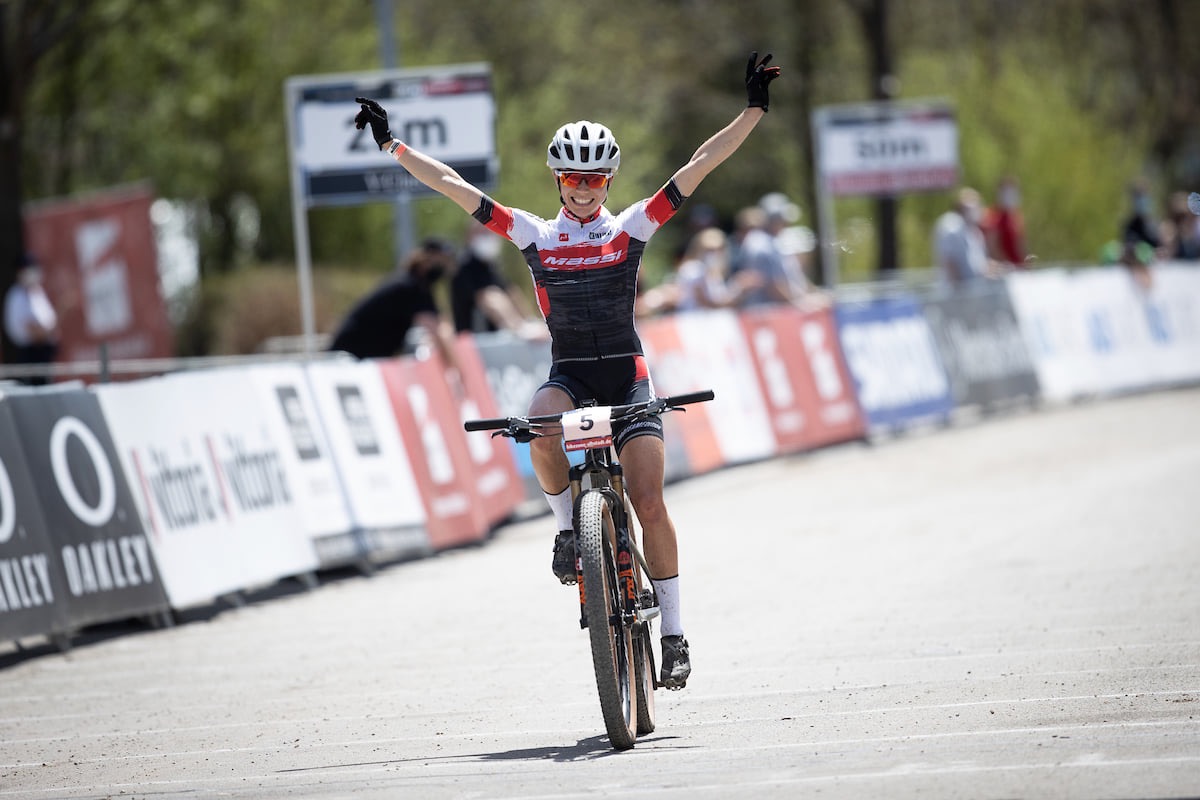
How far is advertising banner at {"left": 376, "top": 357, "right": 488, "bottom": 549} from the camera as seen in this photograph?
1550 cm

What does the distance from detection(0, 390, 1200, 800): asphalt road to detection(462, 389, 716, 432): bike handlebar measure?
1218 mm

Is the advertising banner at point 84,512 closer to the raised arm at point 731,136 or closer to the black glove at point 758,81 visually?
the raised arm at point 731,136

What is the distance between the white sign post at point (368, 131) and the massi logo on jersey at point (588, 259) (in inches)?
368

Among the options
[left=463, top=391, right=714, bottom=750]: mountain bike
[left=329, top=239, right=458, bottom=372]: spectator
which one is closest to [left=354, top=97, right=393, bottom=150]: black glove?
[left=463, top=391, right=714, bottom=750]: mountain bike

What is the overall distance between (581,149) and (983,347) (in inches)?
694

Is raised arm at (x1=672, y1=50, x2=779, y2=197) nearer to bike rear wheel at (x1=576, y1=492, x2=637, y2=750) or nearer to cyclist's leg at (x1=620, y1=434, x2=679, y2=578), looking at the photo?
cyclist's leg at (x1=620, y1=434, x2=679, y2=578)

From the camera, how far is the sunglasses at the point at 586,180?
26.9 feet

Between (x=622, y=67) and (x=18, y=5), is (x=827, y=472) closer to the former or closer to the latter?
(x=18, y=5)

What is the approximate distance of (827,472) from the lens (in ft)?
66.1

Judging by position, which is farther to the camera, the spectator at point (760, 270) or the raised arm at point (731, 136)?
the spectator at point (760, 270)

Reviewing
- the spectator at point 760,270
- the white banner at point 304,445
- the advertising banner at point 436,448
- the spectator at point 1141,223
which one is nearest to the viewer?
the white banner at point 304,445

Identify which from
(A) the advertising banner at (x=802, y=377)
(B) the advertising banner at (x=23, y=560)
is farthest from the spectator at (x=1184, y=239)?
(B) the advertising banner at (x=23, y=560)

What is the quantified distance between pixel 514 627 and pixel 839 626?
191 cm

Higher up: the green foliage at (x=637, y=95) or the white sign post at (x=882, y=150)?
the green foliage at (x=637, y=95)
